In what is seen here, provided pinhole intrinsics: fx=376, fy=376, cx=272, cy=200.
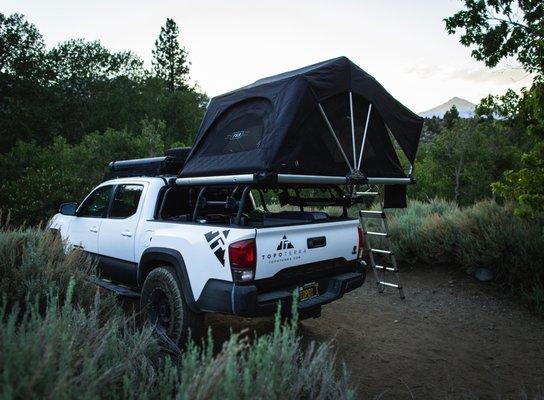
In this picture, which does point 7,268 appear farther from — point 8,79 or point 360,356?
point 8,79

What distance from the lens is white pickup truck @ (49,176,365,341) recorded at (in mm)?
3721

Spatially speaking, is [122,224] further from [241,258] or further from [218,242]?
[241,258]

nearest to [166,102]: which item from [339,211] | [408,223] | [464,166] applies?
[464,166]

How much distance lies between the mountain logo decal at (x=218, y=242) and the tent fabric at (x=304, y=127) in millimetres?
718

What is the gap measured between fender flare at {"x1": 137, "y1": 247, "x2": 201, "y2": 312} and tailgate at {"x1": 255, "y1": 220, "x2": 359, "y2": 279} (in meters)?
0.80

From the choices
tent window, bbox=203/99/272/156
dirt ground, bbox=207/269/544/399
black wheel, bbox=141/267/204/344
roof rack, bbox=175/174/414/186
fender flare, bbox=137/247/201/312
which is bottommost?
dirt ground, bbox=207/269/544/399

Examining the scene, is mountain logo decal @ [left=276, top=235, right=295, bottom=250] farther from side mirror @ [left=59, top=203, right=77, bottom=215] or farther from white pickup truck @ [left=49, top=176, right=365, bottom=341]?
side mirror @ [left=59, top=203, right=77, bottom=215]

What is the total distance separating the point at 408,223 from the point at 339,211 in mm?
3007

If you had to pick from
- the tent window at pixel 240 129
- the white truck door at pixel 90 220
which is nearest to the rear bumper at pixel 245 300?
the tent window at pixel 240 129

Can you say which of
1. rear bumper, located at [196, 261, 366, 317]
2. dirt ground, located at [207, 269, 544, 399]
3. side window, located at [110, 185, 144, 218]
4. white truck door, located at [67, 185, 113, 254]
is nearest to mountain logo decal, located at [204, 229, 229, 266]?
rear bumper, located at [196, 261, 366, 317]

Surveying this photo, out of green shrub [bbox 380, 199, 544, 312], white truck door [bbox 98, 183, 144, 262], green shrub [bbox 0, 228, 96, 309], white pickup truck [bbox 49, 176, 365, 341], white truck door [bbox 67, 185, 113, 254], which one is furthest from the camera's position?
green shrub [bbox 380, 199, 544, 312]

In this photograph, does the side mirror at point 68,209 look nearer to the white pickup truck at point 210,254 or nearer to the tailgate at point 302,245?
the white pickup truck at point 210,254

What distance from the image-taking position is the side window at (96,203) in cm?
597

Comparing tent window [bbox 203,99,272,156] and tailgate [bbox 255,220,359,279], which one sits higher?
tent window [bbox 203,99,272,156]
